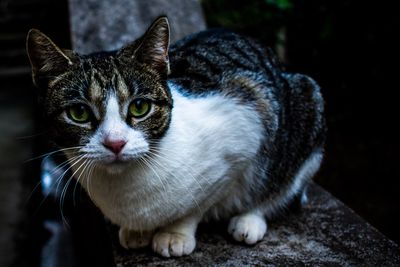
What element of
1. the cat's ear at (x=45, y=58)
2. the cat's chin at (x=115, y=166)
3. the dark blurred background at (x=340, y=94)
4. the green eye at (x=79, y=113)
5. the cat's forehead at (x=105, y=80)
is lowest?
the dark blurred background at (x=340, y=94)

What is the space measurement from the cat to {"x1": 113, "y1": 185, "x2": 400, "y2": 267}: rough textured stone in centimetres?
6

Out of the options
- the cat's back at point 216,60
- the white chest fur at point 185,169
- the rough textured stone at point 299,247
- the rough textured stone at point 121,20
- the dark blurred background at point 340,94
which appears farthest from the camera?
the dark blurred background at point 340,94

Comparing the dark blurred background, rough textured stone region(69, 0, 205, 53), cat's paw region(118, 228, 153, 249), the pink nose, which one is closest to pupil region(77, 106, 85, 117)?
the pink nose

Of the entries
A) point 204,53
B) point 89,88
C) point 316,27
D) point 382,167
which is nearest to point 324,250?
point 204,53

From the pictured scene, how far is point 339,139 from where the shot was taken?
4.18 metres

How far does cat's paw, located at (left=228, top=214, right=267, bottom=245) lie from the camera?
2.16 meters

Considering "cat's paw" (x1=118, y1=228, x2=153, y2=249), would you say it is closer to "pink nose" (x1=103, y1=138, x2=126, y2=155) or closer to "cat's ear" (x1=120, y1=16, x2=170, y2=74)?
"pink nose" (x1=103, y1=138, x2=126, y2=155)

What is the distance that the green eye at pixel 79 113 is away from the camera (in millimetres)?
1725

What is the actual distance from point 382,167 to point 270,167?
1.89 metres

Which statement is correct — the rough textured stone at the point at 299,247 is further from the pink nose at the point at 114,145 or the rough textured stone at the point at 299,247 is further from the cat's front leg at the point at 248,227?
the pink nose at the point at 114,145

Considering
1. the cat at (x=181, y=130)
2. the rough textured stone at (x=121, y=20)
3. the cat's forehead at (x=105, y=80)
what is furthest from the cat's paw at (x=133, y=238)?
the rough textured stone at (x=121, y=20)

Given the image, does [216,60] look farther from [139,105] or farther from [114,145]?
[114,145]

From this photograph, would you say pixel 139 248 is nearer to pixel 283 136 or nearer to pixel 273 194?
pixel 273 194

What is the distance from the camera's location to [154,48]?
182 centimetres
